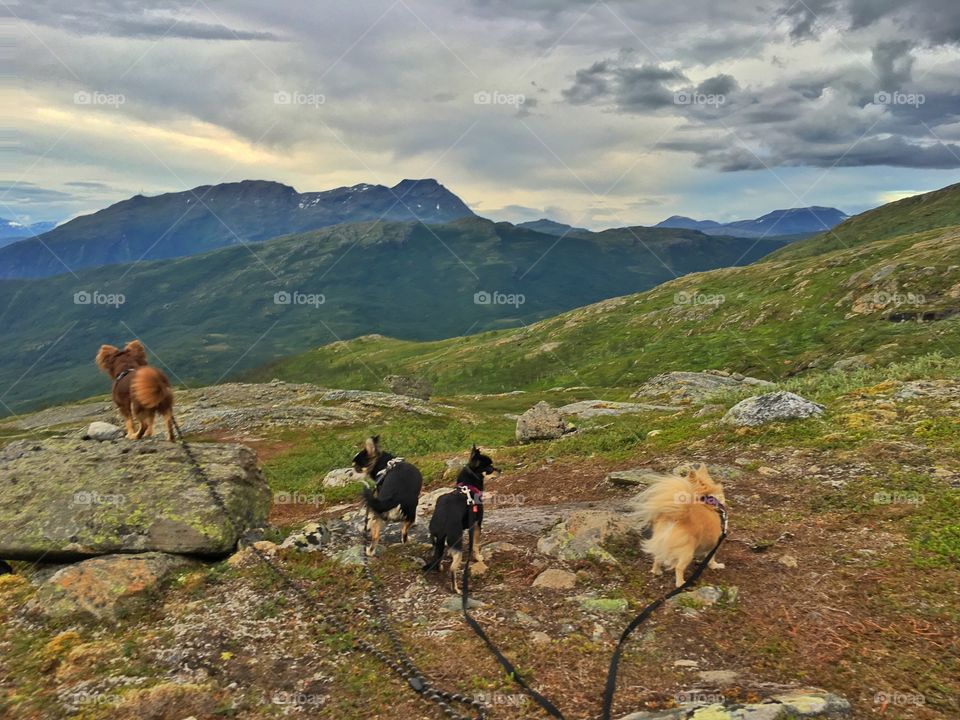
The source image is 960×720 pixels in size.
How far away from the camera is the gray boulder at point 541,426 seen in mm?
29922

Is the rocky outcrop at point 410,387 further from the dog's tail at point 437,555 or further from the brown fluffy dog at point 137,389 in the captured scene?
the dog's tail at point 437,555

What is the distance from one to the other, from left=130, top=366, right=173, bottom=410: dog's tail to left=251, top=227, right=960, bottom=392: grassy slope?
2867 inches

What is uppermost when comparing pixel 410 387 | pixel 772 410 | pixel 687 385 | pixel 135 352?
pixel 135 352

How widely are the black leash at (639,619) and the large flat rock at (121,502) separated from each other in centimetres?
894

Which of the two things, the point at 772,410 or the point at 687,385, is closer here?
the point at 772,410

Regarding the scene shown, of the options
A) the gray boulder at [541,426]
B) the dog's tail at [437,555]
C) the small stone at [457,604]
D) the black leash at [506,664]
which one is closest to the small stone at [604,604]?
the small stone at [457,604]

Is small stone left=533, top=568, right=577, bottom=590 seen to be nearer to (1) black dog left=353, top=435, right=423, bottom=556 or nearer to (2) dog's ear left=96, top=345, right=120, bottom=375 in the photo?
(1) black dog left=353, top=435, right=423, bottom=556

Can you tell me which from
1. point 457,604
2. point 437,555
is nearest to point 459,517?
point 437,555

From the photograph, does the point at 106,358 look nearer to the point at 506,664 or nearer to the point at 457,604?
the point at 457,604

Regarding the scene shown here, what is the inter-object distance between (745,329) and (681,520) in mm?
109800

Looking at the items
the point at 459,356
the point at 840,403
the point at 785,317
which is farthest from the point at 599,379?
the point at 840,403

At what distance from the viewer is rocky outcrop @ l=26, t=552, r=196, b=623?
984cm

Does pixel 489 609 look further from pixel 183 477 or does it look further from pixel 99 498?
pixel 99 498

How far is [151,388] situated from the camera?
14.6 m
